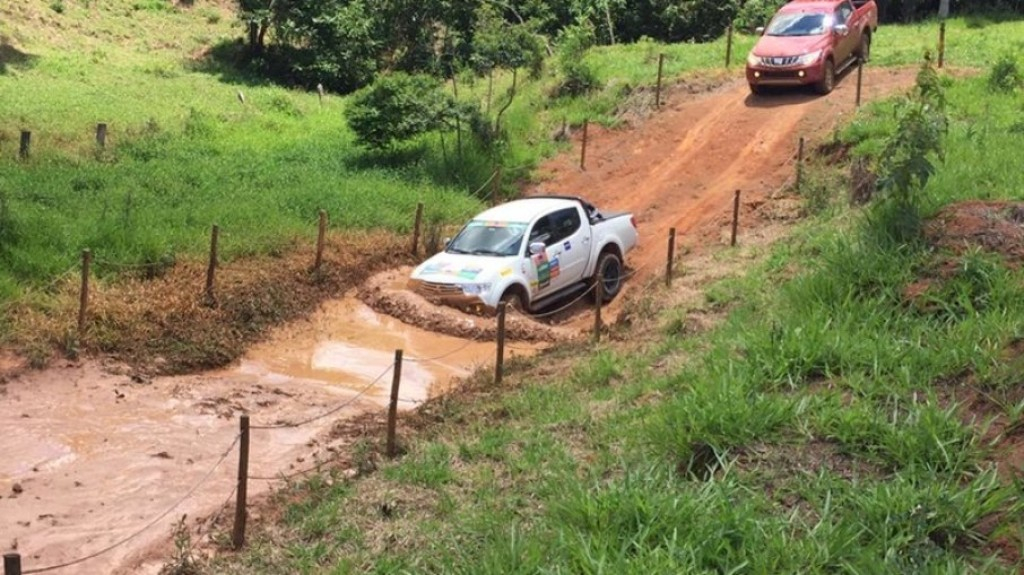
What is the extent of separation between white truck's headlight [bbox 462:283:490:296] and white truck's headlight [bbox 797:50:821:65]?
418 inches

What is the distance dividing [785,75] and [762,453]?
16.1 meters

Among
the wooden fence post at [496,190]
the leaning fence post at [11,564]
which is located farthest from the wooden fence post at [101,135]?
the leaning fence post at [11,564]

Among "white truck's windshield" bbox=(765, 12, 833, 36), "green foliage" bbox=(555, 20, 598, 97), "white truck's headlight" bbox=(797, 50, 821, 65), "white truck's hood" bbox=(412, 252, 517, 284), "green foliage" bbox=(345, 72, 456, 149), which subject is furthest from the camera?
"green foliage" bbox=(555, 20, 598, 97)

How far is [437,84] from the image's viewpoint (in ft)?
68.9

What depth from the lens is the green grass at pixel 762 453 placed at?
527 cm

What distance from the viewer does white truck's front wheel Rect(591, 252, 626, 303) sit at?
1538 cm

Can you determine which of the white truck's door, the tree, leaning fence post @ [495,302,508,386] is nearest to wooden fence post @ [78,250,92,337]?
leaning fence post @ [495,302,508,386]

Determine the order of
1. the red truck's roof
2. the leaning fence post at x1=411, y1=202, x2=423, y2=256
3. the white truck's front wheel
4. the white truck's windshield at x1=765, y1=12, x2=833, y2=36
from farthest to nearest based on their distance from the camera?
the red truck's roof, the white truck's windshield at x1=765, y1=12, x2=833, y2=36, the leaning fence post at x1=411, y1=202, x2=423, y2=256, the white truck's front wheel

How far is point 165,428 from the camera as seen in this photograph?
33.3 feet

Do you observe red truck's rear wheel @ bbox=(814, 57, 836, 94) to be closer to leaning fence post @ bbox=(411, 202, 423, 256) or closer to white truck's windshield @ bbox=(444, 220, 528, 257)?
leaning fence post @ bbox=(411, 202, 423, 256)

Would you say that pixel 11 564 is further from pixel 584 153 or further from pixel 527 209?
pixel 584 153

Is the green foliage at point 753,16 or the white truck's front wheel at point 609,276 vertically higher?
the green foliage at point 753,16

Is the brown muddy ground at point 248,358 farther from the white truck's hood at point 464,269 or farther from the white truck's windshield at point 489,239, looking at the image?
the white truck's windshield at point 489,239

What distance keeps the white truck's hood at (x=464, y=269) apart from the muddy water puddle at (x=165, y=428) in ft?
2.81
